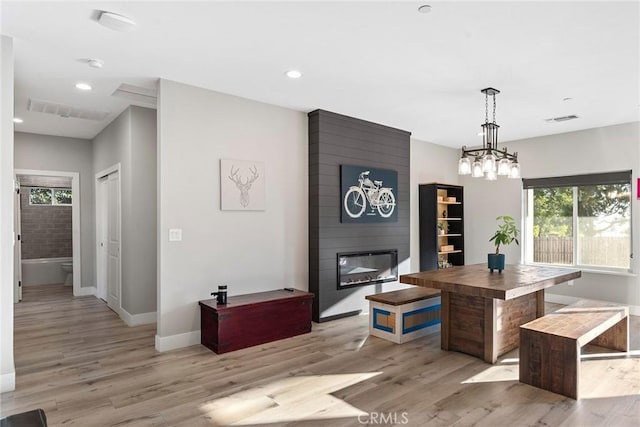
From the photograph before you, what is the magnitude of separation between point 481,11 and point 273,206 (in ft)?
9.57

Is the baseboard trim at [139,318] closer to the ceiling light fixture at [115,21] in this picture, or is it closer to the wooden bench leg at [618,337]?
the ceiling light fixture at [115,21]

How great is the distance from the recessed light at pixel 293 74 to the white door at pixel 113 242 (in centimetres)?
292

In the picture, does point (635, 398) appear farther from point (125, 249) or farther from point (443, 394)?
point (125, 249)

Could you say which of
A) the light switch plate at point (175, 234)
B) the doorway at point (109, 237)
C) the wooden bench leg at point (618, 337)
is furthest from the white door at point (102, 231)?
the wooden bench leg at point (618, 337)

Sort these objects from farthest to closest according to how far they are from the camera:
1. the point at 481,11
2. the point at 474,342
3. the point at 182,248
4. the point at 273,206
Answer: the point at 273,206 → the point at 182,248 → the point at 474,342 → the point at 481,11

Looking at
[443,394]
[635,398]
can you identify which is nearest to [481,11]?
[443,394]

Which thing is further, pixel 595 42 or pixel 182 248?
pixel 182 248

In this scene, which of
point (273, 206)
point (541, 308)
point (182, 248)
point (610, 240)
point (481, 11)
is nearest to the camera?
point (481, 11)

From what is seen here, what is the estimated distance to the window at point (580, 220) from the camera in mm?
5461

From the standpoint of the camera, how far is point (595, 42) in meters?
2.92

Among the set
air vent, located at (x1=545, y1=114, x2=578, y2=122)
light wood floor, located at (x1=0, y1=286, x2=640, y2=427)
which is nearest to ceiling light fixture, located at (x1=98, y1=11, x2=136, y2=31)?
light wood floor, located at (x1=0, y1=286, x2=640, y2=427)

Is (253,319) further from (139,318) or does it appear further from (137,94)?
(137,94)

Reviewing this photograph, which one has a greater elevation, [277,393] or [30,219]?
[30,219]

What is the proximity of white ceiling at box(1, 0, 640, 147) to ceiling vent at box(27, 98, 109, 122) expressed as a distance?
0.48 ft
